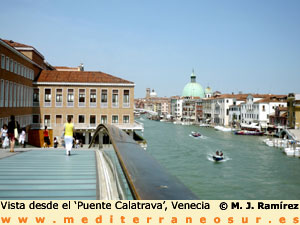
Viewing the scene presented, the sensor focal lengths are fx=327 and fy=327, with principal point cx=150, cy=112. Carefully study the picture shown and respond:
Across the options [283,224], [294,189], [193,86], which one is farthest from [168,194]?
[193,86]

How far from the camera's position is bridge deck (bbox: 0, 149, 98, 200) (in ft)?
12.7

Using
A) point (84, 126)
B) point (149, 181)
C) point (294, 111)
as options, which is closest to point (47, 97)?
point (84, 126)

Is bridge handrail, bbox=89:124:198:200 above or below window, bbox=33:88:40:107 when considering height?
below

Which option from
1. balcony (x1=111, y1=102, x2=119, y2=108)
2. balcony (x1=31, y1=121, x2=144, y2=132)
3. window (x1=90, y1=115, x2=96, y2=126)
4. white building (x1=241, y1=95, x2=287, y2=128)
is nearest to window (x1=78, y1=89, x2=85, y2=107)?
window (x1=90, y1=115, x2=96, y2=126)

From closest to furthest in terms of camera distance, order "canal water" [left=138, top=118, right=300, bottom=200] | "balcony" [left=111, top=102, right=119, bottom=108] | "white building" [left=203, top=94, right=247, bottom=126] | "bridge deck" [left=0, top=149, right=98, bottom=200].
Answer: "bridge deck" [left=0, top=149, right=98, bottom=200] < "canal water" [left=138, top=118, right=300, bottom=200] < "balcony" [left=111, top=102, right=119, bottom=108] < "white building" [left=203, top=94, right=247, bottom=126]

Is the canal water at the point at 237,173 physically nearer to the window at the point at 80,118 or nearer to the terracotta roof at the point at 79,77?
the window at the point at 80,118

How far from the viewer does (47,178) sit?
476cm

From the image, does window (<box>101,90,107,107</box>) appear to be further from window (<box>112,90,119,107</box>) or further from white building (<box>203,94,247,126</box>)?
white building (<box>203,94,247,126</box>)

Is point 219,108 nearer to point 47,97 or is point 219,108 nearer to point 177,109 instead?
point 177,109

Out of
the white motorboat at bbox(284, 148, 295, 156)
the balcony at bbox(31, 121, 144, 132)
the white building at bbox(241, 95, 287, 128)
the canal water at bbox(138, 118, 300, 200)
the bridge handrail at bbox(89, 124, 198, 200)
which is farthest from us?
the white building at bbox(241, 95, 287, 128)

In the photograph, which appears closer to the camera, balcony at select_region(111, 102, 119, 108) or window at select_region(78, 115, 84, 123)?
window at select_region(78, 115, 84, 123)

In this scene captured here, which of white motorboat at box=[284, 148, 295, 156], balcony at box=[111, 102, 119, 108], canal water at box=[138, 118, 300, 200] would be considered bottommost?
canal water at box=[138, 118, 300, 200]

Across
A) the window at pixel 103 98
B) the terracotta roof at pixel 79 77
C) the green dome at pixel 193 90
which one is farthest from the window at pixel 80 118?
the green dome at pixel 193 90

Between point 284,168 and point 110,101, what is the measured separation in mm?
16596
